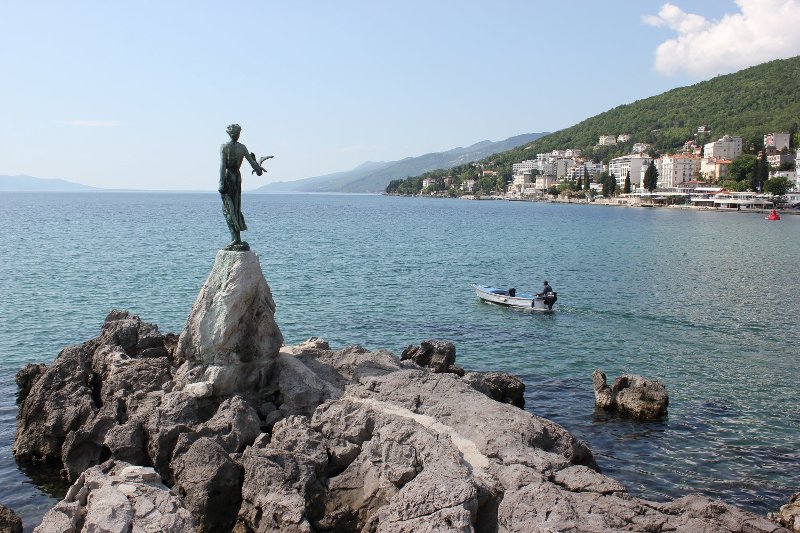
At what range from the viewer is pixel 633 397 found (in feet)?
70.1

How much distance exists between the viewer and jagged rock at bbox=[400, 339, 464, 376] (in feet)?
75.0

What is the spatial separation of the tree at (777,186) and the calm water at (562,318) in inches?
3200

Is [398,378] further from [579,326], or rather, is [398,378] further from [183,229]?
[183,229]

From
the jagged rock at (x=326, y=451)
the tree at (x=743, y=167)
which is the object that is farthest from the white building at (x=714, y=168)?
the jagged rock at (x=326, y=451)

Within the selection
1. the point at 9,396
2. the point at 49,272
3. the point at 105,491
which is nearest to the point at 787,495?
the point at 105,491

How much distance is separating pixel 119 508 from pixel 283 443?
11.4 ft

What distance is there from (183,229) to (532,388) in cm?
7751

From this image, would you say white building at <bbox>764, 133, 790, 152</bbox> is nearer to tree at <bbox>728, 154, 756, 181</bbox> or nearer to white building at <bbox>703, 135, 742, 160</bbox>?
white building at <bbox>703, 135, 742, 160</bbox>

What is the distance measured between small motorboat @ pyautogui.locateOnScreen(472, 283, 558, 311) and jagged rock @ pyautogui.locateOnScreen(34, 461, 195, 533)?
26924mm

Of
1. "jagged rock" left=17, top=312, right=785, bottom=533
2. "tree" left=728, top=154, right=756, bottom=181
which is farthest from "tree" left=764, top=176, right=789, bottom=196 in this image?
"jagged rock" left=17, top=312, right=785, bottom=533

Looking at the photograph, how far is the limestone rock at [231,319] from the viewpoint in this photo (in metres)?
17.6

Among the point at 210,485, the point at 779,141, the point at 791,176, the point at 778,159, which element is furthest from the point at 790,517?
the point at 779,141

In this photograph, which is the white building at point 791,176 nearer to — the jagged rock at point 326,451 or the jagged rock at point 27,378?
the jagged rock at point 326,451

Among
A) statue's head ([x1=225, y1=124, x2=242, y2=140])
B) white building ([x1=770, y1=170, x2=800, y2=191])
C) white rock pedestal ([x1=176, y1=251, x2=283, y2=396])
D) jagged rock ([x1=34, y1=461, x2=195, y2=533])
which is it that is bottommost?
jagged rock ([x1=34, y1=461, x2=195, y2=533])
